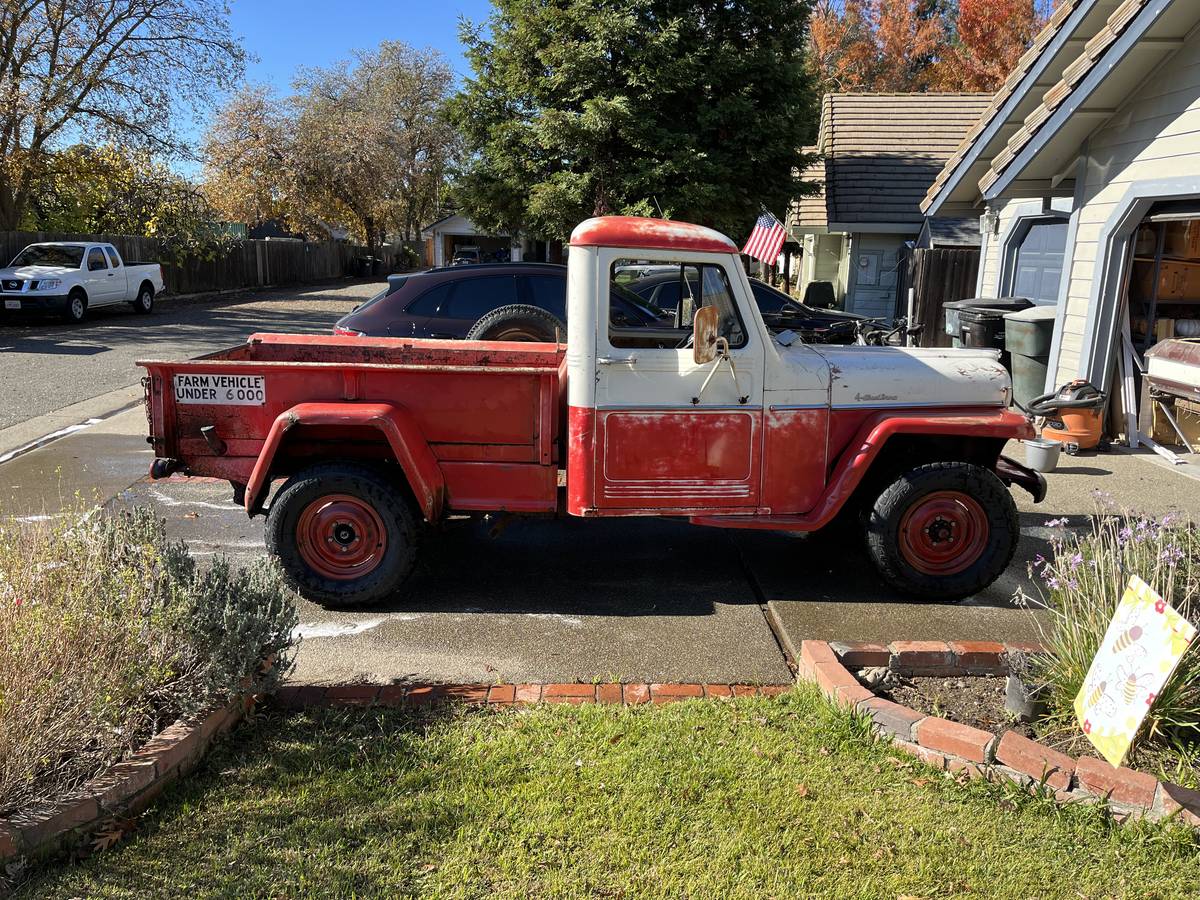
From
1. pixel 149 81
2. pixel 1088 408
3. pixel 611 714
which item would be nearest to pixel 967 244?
pixel 1088 408

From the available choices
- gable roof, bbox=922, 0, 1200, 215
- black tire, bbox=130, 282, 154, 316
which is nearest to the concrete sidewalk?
gable roof, bbox=922, 0, 1200, 215

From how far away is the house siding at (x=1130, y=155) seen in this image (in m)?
7.74

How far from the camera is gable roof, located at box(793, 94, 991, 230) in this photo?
760 inches

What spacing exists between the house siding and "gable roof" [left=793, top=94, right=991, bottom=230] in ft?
32.5

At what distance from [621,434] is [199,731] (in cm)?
254

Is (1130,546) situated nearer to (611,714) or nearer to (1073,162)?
(611,714)

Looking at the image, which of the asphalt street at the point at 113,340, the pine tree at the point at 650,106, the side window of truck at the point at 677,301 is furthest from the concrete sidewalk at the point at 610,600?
the pine tree at the point at 650,106

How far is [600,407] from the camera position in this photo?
195 inches

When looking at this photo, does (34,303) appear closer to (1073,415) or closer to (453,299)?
(453,299)

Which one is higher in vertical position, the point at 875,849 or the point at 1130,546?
the point at 1130,546

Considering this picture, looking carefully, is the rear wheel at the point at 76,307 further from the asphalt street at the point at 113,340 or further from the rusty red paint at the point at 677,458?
the rusty red paint at the point at 677,458

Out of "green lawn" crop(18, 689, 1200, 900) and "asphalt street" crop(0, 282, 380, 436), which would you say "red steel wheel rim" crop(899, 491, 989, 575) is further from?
"asphalt street" crop(0, 282, 380, 436)

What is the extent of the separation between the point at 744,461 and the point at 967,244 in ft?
46.8

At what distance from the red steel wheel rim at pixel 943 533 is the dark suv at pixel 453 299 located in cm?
423
